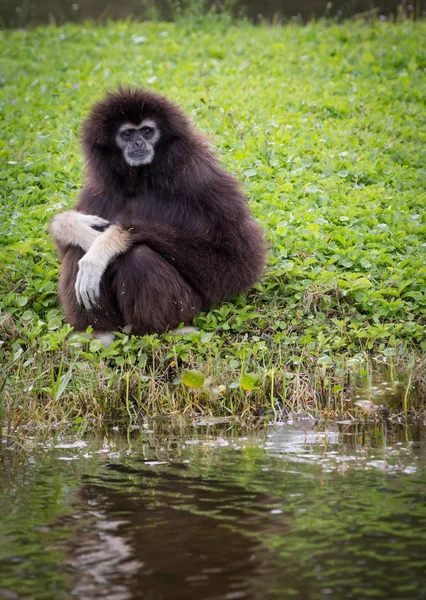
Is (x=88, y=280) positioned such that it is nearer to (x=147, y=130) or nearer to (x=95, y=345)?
(x=95, y=345)

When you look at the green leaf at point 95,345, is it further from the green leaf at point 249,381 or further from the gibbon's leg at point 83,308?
the green leaf at point 249,381

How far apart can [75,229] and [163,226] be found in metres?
0.74

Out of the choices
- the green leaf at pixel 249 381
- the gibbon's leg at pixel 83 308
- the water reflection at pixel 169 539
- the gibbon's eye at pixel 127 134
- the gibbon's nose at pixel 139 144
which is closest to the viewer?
the water reflection at pixel 169 539

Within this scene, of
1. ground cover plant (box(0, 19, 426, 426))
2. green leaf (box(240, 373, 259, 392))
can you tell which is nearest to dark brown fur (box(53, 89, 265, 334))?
ground cover plant (box(0, 19, 426, 426))

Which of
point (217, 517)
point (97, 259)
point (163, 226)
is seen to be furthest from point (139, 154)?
point (217, 517)

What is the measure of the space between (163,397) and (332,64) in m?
7.66

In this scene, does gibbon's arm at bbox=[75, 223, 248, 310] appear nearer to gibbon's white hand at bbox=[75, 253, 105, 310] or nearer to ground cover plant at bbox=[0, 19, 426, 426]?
gibbon's white hand at bbox=[75, 253, 105, 310]

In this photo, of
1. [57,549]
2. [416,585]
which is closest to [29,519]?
[57,549]

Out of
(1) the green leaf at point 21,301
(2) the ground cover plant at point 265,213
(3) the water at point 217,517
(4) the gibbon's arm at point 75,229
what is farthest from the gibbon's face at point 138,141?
(3) the water at point 217,517

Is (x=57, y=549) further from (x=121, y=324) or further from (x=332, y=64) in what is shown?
(x=332, y=64)

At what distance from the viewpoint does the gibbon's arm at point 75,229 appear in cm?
754

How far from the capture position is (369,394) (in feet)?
22.4

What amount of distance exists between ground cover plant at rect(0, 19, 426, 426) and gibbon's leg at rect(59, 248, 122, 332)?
18cm

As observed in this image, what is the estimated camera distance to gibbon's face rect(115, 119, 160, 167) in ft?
25.0
